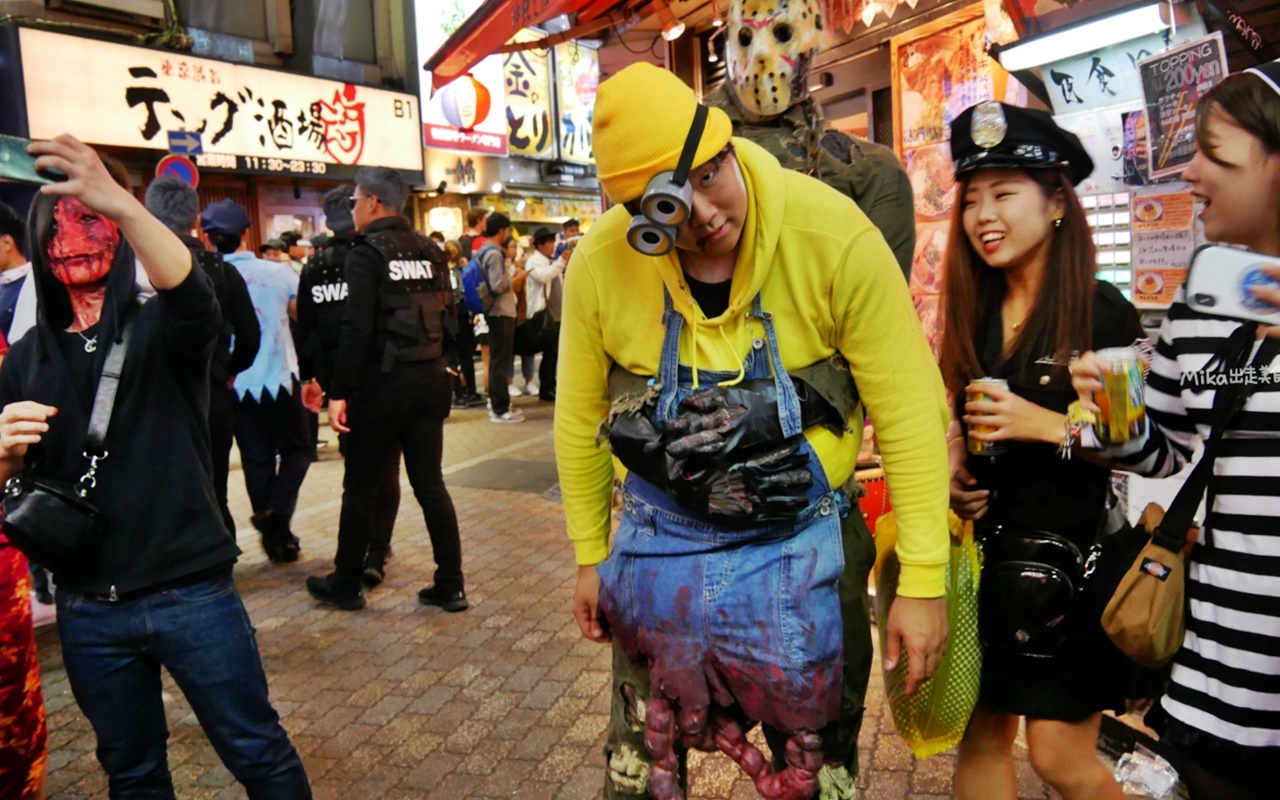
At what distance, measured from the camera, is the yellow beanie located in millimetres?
1669

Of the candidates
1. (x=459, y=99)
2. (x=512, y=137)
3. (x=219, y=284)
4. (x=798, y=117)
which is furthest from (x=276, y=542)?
(x=512, y=137)

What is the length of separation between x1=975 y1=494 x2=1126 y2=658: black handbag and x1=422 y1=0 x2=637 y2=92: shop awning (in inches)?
211

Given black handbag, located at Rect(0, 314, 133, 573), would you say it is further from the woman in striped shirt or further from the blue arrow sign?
the blue arrow sign

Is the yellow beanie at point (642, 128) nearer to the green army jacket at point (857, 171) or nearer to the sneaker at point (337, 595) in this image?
the green army jacket at point (857, 171)

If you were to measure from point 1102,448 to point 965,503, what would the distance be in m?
0.39

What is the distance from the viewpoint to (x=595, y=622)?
88.7 inches

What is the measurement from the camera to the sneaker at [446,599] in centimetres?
514

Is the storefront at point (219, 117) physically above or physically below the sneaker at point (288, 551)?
above

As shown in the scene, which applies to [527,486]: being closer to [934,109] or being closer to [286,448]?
[286,448]

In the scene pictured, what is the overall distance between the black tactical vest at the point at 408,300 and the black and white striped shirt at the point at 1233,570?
12.5 ft

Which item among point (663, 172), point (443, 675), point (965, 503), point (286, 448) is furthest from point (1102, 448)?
point (286, 448)

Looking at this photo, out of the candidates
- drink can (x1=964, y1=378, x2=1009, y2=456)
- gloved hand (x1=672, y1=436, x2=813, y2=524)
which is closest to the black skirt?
drink can (x1=964, y1=378, x2=1009, y2=456)

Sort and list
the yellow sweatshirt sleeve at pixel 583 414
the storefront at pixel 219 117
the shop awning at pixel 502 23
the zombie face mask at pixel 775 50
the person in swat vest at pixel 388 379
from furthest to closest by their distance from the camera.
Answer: the storefront at pixel 219 117, the shop awning at pixel 502 23, the person in swat vest at pixel 388 379, the zombie face mask at pixel 775 50, the yellow sweatshirt sleeve at pixel 583 414

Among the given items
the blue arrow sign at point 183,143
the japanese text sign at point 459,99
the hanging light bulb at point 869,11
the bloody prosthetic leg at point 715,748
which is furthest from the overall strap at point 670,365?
Answer: the japanese text sign at point 459,99
